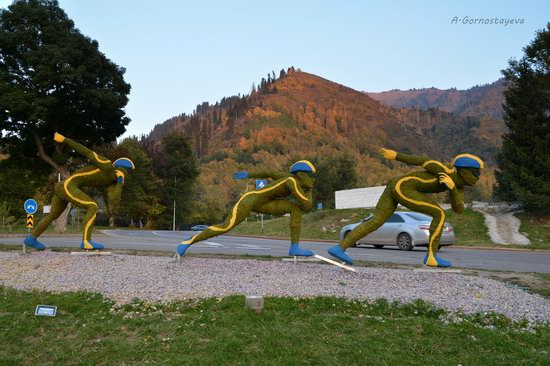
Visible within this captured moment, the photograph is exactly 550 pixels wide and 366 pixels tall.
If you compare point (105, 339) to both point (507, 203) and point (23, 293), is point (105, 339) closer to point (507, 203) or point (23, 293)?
point (23, 293)

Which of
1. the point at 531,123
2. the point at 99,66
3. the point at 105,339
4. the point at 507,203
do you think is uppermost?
the point at 99,66

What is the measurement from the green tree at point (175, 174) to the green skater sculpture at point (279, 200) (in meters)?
47.5

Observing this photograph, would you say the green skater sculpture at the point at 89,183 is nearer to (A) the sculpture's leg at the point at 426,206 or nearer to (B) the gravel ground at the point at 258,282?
(B) the gravel ground at the point at 258,282

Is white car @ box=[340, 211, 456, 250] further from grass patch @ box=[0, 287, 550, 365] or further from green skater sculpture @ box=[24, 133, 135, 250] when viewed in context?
grass patch @ box=[0, 287, 550, 365]

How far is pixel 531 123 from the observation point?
86.3 feet

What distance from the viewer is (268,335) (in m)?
4.86

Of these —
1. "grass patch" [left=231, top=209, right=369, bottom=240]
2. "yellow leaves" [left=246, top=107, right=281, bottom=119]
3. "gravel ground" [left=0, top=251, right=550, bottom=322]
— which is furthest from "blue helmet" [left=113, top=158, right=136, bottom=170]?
"yellow leaves" [left=246, top=107, right=281, bottom=119]

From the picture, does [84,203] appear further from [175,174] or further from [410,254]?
[175,174]

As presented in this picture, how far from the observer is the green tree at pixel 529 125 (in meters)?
25.3

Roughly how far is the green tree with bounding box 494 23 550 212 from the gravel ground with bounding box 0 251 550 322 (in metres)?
20.2

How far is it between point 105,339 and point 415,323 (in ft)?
10.8

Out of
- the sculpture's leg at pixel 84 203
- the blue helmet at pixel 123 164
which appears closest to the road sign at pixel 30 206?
the sculpture's leg at pixel 84 203

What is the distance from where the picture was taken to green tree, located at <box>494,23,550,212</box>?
25.3 meters

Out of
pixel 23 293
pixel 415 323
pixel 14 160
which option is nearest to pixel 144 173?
pixel 14 160
